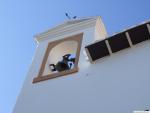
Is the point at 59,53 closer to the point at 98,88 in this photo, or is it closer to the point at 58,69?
the point at 58,69

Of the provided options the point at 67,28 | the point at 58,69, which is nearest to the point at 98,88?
the point at 58,69

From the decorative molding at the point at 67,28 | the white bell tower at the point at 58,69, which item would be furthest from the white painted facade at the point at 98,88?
the decorative molding at the point at 67,28

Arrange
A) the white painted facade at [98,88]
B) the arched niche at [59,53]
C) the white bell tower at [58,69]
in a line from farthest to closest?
the arched niche at [59,53], the white bell tower at [58,69], the white painted facade at [98,88]

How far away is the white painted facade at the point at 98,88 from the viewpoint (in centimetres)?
1059

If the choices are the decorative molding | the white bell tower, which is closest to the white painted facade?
the white bell tower

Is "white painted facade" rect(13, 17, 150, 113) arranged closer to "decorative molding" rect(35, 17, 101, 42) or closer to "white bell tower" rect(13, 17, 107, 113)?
"white bell tower" rect(13, 17, 107, 113)

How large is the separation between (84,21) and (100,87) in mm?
4321

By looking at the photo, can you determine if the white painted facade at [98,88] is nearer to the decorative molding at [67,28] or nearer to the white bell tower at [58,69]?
the white bell tower at [58,69]

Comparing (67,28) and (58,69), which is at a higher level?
(67,28)

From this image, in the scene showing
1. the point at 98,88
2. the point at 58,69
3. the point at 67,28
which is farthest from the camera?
the point at 67,28

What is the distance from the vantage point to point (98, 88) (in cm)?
1142

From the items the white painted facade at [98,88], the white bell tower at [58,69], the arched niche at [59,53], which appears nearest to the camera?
the white painted facade at [98,88]

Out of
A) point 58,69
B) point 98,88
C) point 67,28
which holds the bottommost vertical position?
point 98,88

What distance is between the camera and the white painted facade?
417 inches
